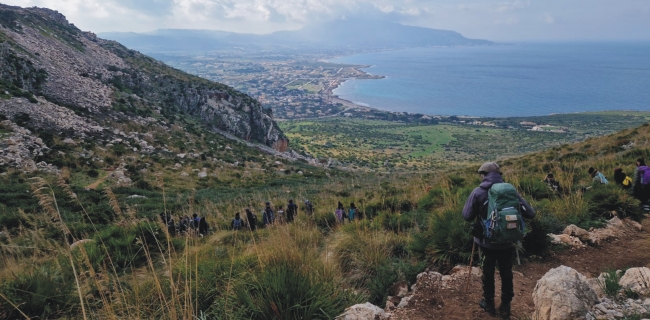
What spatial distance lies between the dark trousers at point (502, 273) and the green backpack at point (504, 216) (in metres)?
0.25

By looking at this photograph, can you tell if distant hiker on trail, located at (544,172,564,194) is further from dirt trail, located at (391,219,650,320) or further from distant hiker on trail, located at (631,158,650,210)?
dirt trail, located at (391,219,650,320)

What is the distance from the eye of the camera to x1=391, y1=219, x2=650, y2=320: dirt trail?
3637 mm

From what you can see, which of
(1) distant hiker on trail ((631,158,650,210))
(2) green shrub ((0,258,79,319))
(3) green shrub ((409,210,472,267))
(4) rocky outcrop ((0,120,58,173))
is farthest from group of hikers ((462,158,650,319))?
(4) rocky outcrop ((0,120,58,173))

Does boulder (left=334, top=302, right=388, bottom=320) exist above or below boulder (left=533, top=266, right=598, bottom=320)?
below

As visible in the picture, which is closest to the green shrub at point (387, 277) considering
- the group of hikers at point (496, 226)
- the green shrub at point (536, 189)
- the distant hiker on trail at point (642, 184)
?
the group of hikers at point (496, 226)

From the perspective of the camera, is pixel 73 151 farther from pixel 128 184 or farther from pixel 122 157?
pixel 128 184

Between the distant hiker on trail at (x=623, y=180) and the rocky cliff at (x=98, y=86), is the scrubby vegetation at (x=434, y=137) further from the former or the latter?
the distant hiker on trail at (x=623, y=180)

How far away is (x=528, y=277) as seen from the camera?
444 centimetres

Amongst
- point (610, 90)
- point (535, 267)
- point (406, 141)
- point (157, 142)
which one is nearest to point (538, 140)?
point (406, 141)

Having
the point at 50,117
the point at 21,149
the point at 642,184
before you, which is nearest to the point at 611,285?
the point at 642,184

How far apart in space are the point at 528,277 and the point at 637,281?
1.22 m

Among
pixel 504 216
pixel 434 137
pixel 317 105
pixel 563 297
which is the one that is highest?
pixel 504 216

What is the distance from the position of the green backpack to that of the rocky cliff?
27.1m

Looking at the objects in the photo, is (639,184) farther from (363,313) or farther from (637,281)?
(363,313)
